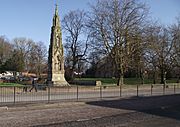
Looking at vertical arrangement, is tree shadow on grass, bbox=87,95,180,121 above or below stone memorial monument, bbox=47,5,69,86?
below

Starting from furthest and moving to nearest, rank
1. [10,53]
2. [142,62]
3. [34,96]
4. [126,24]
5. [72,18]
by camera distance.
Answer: [10,53], [72,18], [142,62], [126,24], [34,96]

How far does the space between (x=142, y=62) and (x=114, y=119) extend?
117ft

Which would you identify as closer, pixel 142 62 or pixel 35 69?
pixel 142 62

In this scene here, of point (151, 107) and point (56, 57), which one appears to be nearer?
point (151, 107)

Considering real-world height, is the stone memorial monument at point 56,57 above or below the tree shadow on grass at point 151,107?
above

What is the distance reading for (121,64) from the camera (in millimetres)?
45344

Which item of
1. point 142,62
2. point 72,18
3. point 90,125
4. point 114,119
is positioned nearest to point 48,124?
point 90,125

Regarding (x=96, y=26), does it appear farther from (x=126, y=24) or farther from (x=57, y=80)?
(x=57, y=80)

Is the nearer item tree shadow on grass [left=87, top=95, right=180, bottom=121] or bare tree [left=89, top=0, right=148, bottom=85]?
tree shadow on grass [left=87, top=95, right=180, bottom=121]

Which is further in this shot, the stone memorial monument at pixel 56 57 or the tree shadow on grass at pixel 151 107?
the stone memorial monument at pixel 56 57

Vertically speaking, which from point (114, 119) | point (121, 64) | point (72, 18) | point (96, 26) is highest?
point (72, 18)

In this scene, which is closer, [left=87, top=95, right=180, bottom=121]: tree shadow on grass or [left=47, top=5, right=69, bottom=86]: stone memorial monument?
[left=87, top=95, right=180, bottom=121]: tree shadow on grass

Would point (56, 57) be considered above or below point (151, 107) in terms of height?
above

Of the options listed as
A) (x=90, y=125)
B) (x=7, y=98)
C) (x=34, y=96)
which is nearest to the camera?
(x=90, y=125)
